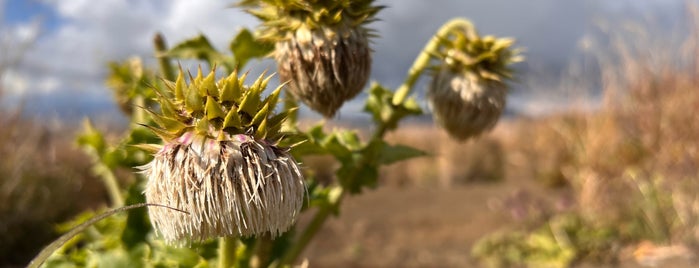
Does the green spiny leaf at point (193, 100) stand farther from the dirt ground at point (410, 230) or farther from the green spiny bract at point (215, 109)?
the dirt ground at point (410, 230)

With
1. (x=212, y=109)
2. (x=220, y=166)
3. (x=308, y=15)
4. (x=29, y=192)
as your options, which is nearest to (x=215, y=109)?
(x=212, y=109)

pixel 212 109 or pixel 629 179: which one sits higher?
pixel 629 179

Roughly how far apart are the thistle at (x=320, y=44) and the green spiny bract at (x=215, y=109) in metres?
0.39

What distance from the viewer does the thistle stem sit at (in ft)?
6.89

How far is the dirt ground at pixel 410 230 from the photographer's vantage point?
6180 mm

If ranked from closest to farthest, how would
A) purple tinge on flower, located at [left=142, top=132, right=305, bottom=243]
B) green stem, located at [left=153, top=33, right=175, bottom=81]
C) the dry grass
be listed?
purple tinge on flower, located at [left=142, top=132, right=305, bottom=243], green stem, located at [left=153, top=33, right=175, bottom=81], the dry grass

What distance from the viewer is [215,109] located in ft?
4.10

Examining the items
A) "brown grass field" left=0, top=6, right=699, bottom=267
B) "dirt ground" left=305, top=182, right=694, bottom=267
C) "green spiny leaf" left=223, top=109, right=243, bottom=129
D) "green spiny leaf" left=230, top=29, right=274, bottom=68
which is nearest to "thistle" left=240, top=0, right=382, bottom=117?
"green spiny leaf" left=230, top=29, right=274, bottom=68

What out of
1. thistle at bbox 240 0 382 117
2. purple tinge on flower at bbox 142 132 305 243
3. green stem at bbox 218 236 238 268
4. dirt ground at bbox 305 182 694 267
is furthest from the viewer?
dirt ground at bbox 305 182 694 267

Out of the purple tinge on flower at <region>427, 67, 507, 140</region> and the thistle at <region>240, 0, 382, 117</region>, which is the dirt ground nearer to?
the purple tinge on flower at <region>427, 67, 507, 140</region>

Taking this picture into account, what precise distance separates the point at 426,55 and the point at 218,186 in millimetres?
1111

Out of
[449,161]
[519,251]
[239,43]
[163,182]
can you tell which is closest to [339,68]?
[239,43]

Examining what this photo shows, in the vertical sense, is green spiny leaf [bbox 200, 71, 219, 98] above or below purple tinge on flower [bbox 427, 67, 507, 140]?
below

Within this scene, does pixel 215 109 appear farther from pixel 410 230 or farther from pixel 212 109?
pixel 410 230
